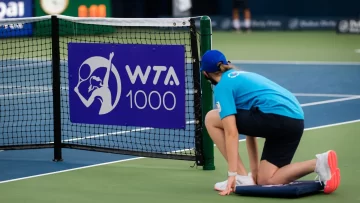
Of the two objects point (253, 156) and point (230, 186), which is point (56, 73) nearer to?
point (253, 156)

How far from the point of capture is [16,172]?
9031 millimetres

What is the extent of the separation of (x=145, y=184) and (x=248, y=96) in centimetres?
Answer: 135

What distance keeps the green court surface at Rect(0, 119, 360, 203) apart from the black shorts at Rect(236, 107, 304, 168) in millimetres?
404

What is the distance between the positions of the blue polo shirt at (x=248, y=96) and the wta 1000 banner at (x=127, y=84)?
130 centimetres

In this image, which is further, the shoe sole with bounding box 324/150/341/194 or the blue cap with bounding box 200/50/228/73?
the blue cap with bounding box 200/50/228/73

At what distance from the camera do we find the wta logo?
9367mm

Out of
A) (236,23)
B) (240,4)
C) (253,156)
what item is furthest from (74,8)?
(253,156)

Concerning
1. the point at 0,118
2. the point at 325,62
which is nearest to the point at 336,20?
the point at 325,62

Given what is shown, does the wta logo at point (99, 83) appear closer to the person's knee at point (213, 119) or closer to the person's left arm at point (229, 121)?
the person's knee at point (213, 119)

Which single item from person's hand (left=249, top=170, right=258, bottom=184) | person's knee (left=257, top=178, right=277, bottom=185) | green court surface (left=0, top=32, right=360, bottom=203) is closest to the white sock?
green court surface (left=0, top=32, right=360, bottom=203)

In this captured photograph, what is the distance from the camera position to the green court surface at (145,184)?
7.77 metres

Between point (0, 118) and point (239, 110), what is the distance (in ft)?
17.4

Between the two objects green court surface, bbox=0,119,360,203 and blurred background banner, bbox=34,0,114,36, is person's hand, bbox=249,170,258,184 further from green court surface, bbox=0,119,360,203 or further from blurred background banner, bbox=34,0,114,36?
blurred background banner, bbox=34,0,114,36

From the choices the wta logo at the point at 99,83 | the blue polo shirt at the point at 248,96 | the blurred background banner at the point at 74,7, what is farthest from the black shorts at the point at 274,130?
the blurred background banner at the point at 74,7
